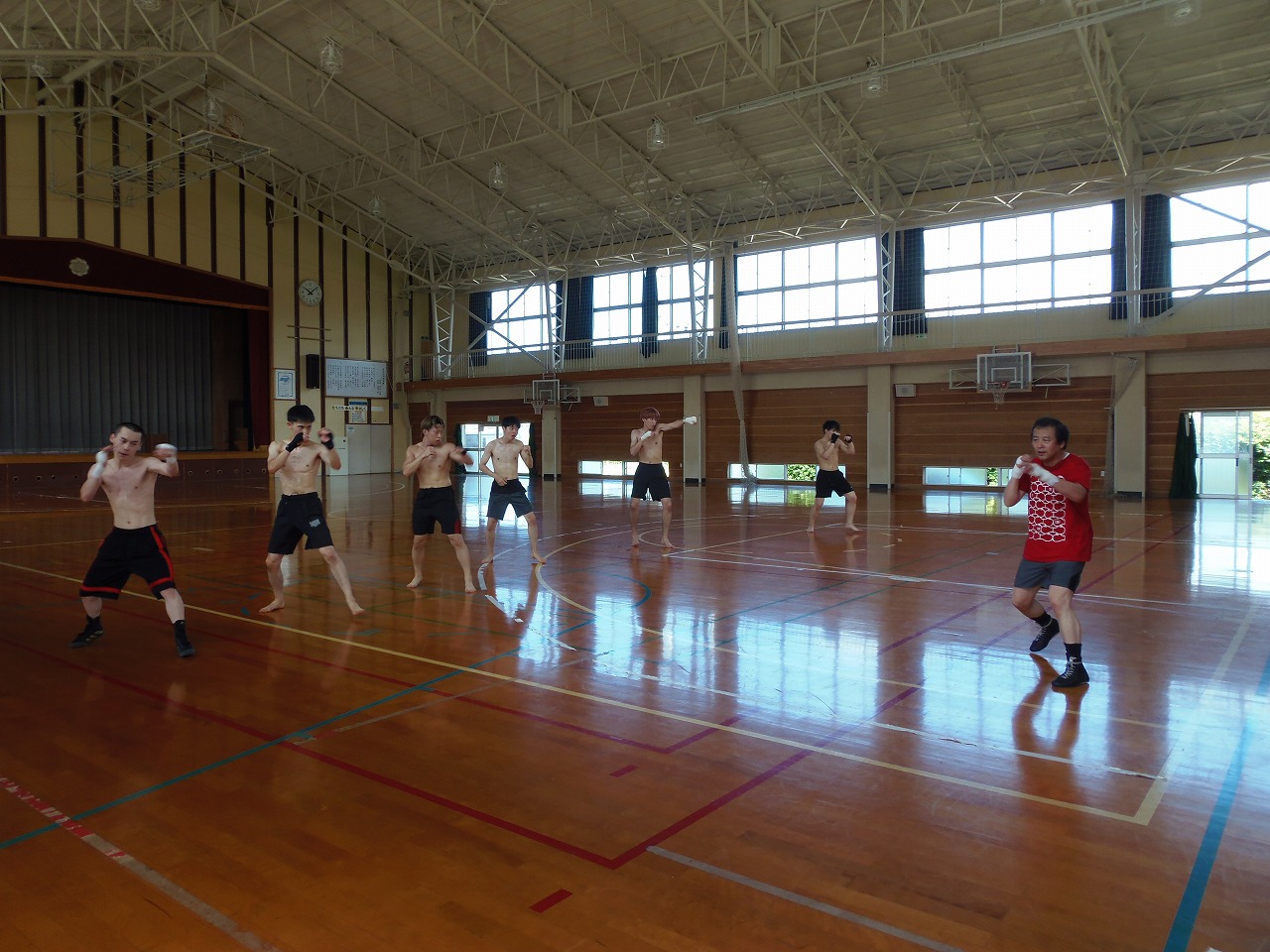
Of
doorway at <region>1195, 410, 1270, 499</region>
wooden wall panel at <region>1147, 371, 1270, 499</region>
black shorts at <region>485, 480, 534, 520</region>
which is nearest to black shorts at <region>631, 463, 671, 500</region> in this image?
black shorts at <region>485, 480, 534, 520</region>

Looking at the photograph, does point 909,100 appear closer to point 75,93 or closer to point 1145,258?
point 1145,258

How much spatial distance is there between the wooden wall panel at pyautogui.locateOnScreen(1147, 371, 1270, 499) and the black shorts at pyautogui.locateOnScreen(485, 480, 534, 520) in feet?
59.4

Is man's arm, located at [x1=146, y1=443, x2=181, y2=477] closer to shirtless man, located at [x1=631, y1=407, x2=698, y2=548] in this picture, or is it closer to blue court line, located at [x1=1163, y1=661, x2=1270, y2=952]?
blue court line, located at [x1=1163, y1=661, x2=1270, y2=952]

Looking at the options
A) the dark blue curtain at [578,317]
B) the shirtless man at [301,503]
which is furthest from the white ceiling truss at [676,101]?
the shirtless man at [301,503]

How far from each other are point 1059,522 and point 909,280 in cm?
2046

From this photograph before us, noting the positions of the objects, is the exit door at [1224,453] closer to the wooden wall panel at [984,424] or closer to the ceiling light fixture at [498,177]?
the wooden wall panel at [984,424]

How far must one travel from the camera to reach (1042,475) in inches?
211

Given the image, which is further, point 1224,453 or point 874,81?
point 1224,453

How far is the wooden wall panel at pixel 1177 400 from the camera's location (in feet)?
64.5

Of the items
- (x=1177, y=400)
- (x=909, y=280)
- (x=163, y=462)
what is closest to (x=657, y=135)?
(x=909, y=280)

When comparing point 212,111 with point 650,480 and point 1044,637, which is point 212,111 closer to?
point 650,480

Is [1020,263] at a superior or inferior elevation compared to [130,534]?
superior

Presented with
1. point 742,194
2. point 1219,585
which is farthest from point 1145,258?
point 1219,585

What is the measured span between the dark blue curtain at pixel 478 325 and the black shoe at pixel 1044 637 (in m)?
30.2
